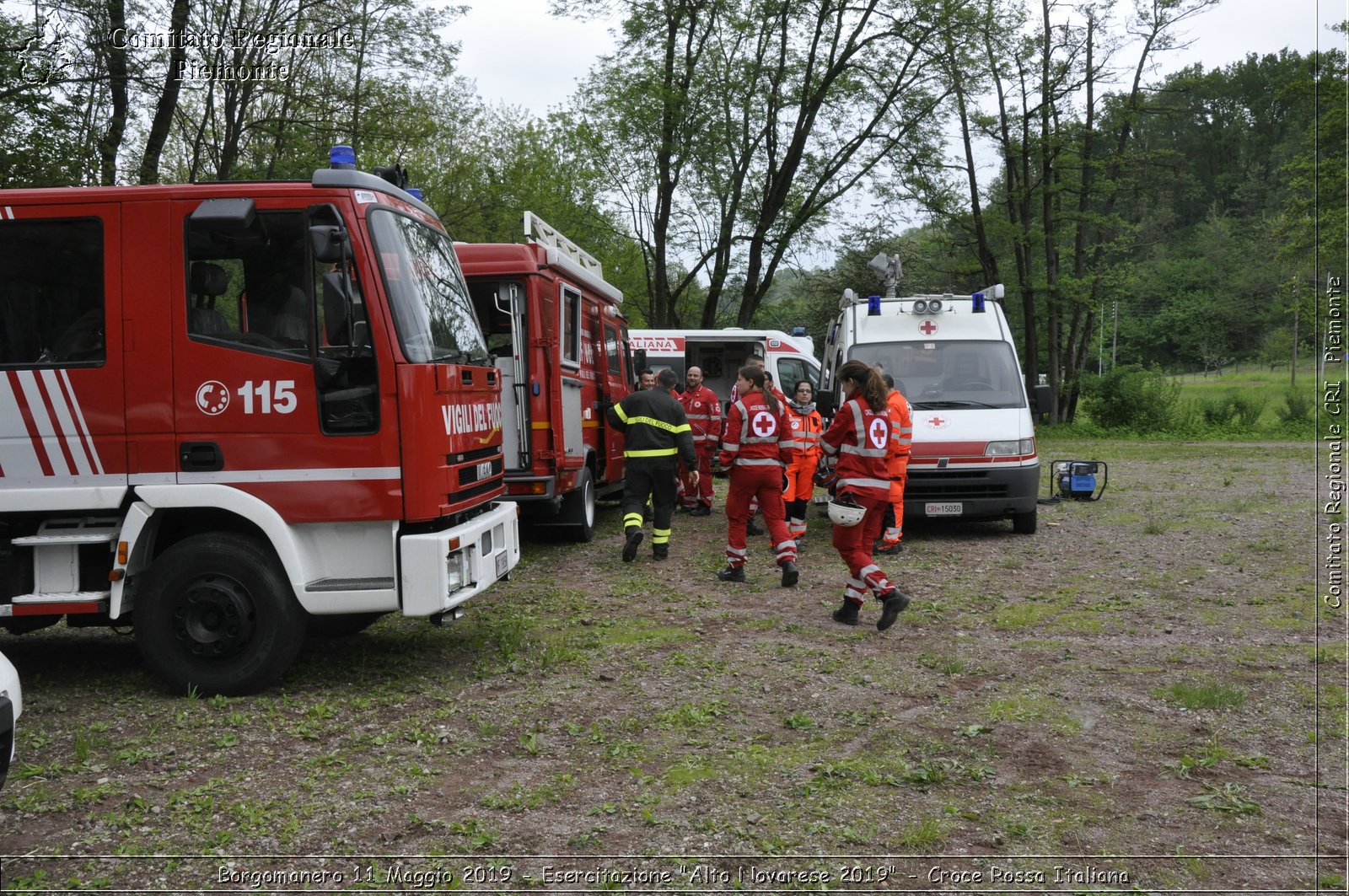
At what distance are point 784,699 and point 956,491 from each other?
6154 millimetres

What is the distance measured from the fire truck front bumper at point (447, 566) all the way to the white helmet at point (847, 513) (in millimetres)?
2390

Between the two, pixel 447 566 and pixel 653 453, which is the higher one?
pixel 653 453

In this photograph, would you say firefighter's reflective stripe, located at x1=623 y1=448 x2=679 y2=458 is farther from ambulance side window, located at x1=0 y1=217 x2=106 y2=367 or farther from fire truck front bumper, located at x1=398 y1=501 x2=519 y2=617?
ambulance side window, located at x1=0 y1=217 x2=106 y2=367

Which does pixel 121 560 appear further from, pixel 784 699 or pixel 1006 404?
pixel 1006 404

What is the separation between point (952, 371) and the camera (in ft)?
40.6

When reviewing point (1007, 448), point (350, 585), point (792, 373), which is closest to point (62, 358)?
point (350, 585)

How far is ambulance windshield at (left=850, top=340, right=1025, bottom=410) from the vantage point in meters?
12.1

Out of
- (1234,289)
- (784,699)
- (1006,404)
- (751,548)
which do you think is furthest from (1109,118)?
(1234,289)

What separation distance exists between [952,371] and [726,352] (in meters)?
10.2

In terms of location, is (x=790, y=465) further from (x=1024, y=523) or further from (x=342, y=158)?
(x=342, y=158)

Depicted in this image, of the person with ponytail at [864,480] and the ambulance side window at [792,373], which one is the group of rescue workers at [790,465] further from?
the ambulance side window at [792,373]

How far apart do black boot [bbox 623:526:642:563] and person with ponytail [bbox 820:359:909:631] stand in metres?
3.16

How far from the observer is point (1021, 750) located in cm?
507

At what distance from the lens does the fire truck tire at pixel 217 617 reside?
591 cm
